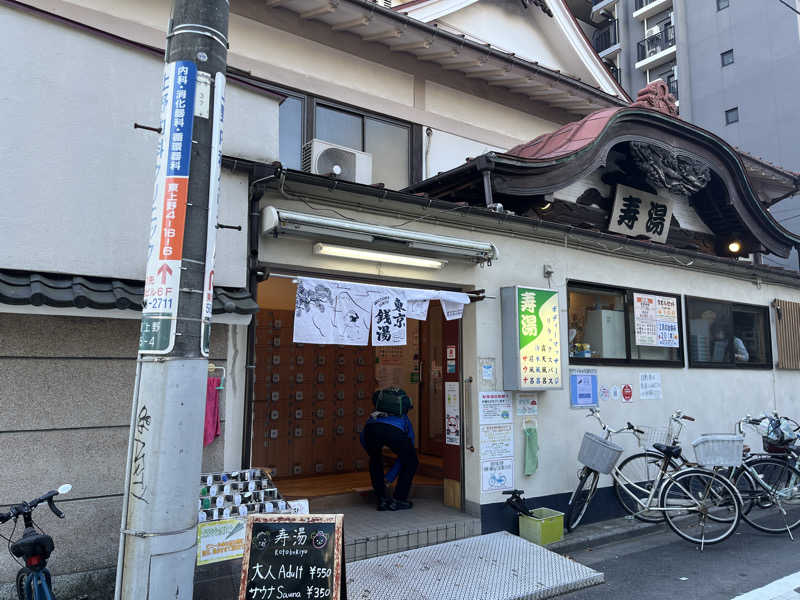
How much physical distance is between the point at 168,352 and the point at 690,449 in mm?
9411

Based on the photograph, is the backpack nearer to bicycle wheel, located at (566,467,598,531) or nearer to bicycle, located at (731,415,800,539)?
bicycle wheel, located at (566,467,598,531)

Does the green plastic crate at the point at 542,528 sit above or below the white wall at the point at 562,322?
below

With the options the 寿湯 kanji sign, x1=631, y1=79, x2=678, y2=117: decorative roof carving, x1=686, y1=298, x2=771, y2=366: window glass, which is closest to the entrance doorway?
the 寿湯 kanji sign

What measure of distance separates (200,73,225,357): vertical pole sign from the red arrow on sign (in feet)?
0.70

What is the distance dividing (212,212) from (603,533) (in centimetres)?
688

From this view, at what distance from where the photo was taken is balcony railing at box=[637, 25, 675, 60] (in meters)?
33.7

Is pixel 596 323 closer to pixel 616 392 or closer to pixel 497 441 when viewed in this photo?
pixel 616 392

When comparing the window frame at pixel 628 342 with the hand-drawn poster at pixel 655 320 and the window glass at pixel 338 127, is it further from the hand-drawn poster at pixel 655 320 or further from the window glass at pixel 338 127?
the window glass at pixel 338 127

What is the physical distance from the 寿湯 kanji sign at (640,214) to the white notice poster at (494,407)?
4569 mm

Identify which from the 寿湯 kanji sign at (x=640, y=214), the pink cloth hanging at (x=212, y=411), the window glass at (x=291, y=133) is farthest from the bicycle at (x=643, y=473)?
the window glass at (x=291, y=133)

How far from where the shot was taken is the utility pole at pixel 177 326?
10.6ft

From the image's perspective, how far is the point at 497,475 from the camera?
293 inches

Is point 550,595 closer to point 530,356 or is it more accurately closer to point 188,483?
point 530,356

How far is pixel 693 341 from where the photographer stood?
10156 mm
